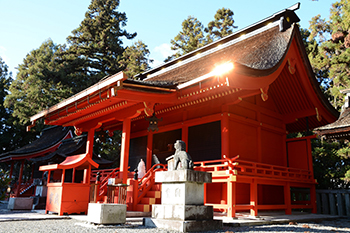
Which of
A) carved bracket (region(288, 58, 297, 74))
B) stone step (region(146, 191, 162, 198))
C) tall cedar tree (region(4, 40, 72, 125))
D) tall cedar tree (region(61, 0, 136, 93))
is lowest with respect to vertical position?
stone step (region(146, 191, 162, 198))

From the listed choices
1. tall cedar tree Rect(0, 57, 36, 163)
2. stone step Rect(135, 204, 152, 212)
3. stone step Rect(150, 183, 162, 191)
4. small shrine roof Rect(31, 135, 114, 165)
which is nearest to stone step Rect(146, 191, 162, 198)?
stone step Rect(150, 183, 162, 191)

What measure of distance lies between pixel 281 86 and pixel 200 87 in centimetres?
504

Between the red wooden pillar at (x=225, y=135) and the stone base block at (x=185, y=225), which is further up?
the red wooden pillar at (x=225, y=135)

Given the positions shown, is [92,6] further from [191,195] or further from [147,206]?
[191,195]

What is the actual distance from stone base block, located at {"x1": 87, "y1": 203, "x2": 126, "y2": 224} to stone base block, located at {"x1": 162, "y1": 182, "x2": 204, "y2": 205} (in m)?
1.21

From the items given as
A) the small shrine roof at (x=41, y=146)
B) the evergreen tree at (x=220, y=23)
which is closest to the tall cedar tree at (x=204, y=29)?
the evergreen tree at (x=220, y=23)

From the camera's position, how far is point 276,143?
12.1m

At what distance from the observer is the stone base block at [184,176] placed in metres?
5.92

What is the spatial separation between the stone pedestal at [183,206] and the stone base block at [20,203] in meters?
8.72

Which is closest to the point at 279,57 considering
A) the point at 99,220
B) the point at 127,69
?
the point at 99,220

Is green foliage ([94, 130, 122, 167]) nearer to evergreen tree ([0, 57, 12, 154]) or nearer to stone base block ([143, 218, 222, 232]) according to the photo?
evergreen tree ([0, 57, 12, 154])

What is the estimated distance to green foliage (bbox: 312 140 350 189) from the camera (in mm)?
13625

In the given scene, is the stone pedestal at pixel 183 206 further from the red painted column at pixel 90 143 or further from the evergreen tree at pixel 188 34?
the evergreen tree at pixel 188 34

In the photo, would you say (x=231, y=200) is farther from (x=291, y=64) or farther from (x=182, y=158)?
(x=291, y=64)
